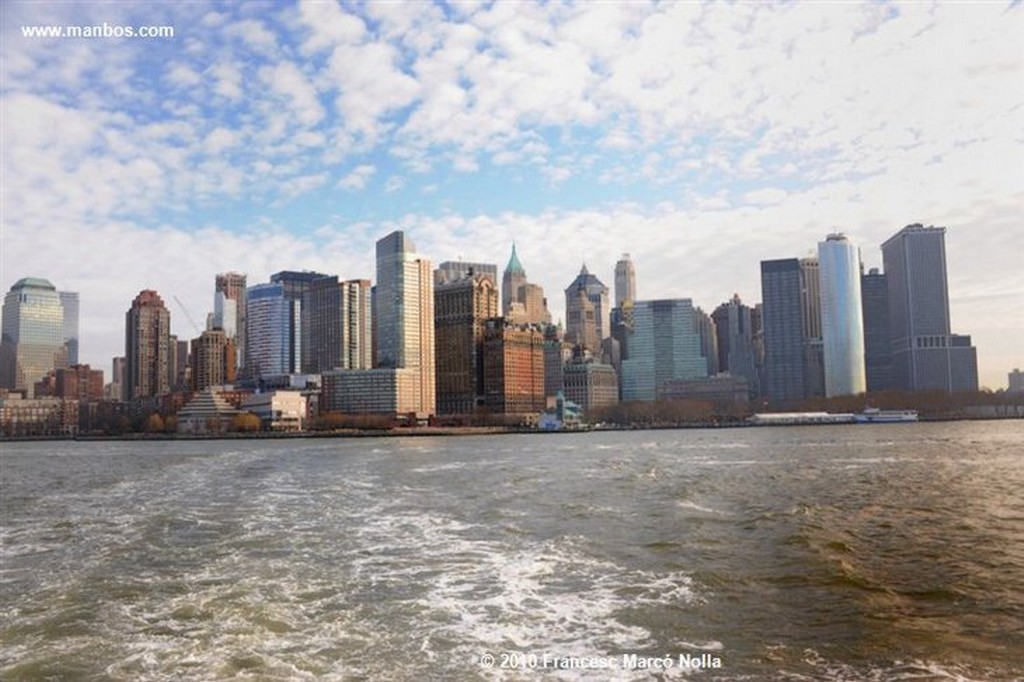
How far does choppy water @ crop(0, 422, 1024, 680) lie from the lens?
16.0 metres

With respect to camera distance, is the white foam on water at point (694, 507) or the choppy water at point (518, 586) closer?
the choppy water at point (518, 586)

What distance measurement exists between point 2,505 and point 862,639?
47299mm

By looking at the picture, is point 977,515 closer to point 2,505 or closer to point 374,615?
point 374,615

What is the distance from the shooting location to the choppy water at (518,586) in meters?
16.0

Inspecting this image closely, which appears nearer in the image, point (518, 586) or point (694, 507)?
point (518, 586)

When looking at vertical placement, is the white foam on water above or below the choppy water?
below

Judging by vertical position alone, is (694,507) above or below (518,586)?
below

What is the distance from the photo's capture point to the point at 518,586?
2222 centimetres

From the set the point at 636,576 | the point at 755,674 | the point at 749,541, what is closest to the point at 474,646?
the point at 755,674

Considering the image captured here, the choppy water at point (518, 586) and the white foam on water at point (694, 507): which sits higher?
the choppy water at point (518, 586)

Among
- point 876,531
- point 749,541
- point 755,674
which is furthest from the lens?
point 876,531

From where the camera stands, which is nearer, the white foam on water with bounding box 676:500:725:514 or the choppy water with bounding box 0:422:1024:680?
the choppy water with bounding box 0:422:1024:680

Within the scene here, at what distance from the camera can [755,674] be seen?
48.3ft

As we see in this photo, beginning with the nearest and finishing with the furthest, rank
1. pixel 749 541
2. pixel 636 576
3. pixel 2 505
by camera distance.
→ pixel 636 576 < pixel 749 541 < pixel 2 505
